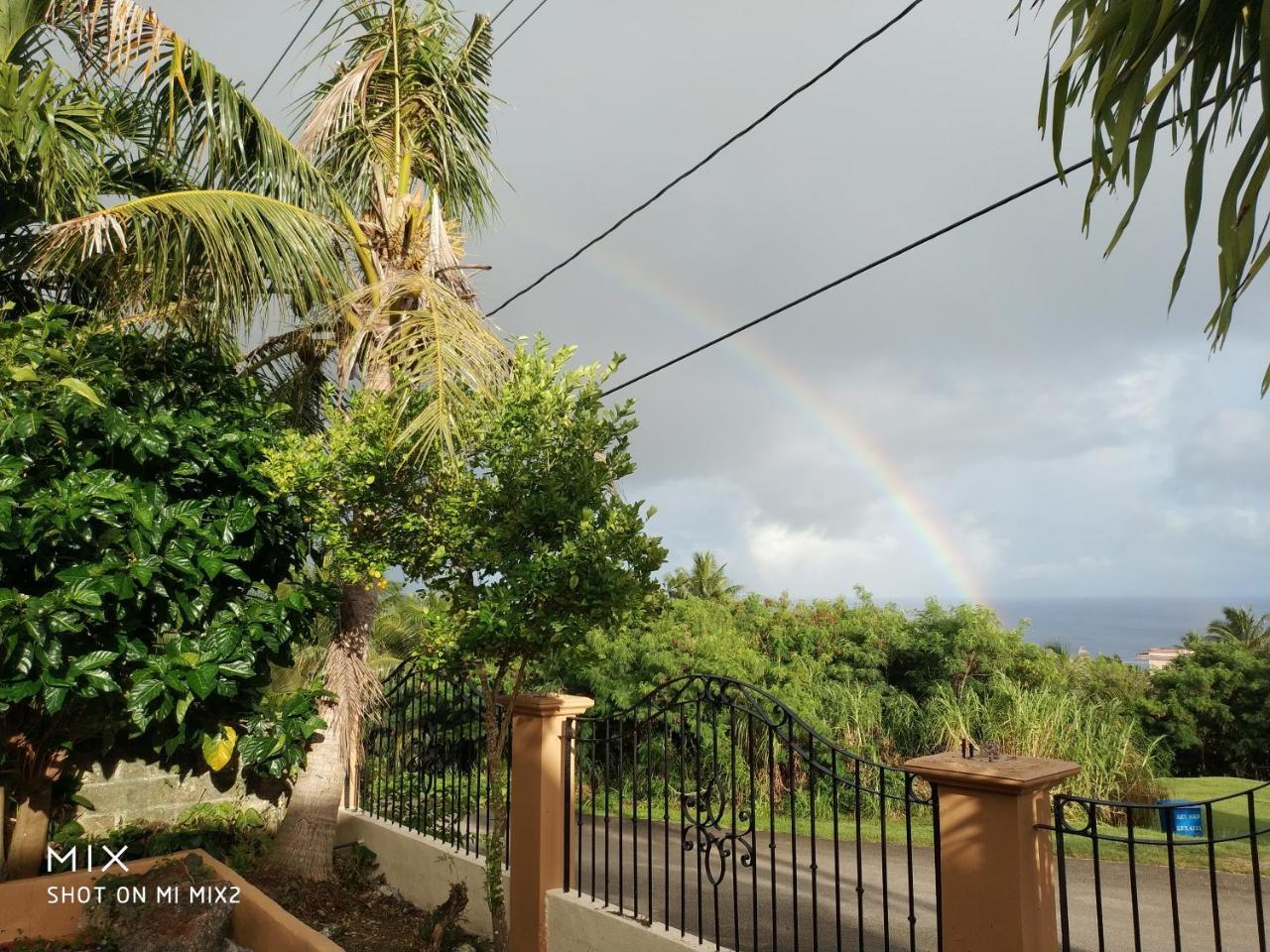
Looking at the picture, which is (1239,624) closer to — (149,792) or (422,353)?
(422,353)

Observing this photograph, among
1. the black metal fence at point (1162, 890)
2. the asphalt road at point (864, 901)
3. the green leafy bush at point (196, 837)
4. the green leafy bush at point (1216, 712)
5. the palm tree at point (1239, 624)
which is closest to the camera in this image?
the asphalt road at point (864, 901)

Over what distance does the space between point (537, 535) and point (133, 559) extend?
2.41 metres

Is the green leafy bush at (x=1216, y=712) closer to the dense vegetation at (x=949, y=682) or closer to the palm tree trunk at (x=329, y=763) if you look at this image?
the dense vegetation at (x=949, y=682)

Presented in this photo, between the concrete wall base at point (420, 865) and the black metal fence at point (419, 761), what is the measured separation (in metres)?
0.14

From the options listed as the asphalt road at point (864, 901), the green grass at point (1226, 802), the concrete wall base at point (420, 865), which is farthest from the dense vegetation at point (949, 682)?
the concrete wall base at point (420, 865)

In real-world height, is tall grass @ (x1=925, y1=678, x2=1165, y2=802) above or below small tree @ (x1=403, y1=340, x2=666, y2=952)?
below

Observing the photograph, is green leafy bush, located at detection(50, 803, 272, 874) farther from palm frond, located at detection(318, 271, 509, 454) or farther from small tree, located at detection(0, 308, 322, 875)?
palm frond, located at detection(318, 271, 509, 454)

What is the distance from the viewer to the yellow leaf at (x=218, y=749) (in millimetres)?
6109

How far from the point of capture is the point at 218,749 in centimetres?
614

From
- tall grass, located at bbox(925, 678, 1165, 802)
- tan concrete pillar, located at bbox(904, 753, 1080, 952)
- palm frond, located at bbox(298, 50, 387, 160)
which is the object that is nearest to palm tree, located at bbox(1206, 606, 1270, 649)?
tall grass, located at bbox(925, 678, 1165, 802)

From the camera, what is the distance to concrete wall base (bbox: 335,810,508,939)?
6.10 meters

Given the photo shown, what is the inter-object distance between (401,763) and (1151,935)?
584 cm

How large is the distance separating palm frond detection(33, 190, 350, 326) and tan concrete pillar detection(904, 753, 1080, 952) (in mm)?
5381

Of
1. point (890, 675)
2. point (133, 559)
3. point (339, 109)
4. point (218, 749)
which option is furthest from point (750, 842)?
point (339, 109)
